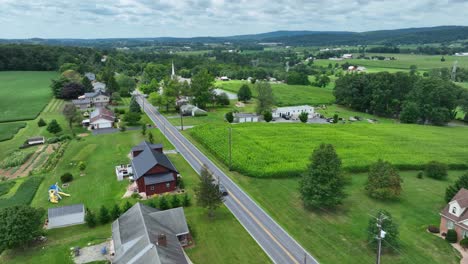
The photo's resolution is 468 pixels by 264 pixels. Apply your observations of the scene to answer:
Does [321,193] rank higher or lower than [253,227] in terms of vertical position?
higher

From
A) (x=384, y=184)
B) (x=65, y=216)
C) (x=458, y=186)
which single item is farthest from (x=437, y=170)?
(x=65, y=216)

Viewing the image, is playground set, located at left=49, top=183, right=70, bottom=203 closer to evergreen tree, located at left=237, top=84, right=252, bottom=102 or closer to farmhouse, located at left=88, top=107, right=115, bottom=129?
farmhouse, located at left=88, top=107, right=115, bottom=129

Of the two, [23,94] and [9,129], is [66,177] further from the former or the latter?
[23,94]

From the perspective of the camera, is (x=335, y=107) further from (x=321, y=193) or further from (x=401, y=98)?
(x=321, y=193)

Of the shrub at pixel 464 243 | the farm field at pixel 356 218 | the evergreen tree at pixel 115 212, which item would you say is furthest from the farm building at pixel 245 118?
the shrub at pixel 464 243

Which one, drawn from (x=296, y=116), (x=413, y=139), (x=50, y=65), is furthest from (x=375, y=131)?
(x=50, y=65)

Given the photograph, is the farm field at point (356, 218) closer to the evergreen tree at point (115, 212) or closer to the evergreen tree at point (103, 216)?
the evergreen tree at point (115, 212)
